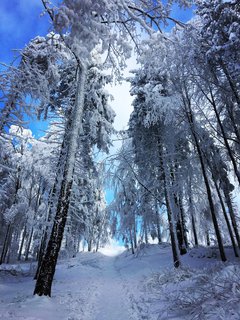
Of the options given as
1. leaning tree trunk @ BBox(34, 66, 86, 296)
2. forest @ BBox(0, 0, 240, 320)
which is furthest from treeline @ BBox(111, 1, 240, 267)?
leaning tree trunk @ BBox(34, 66, 86, 296)

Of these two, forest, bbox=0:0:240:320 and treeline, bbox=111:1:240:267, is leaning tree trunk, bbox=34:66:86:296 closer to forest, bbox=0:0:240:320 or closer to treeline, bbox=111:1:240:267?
forest, bbox=0:0:240:320

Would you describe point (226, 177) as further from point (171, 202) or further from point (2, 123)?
point (2, 123)

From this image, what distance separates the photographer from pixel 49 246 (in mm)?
5652

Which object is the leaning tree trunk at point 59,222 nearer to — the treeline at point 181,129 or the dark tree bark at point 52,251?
the dark tree bark at point 52,251

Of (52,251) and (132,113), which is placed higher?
(132,113)

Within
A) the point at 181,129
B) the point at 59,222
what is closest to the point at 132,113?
the point at 181,129

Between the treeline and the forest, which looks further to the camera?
the treeline

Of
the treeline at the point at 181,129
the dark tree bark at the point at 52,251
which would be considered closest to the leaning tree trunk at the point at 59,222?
the dark tree bark at the point at 52,251

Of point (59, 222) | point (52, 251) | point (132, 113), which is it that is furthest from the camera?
point (132, 113)

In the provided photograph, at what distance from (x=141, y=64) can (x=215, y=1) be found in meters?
5.62

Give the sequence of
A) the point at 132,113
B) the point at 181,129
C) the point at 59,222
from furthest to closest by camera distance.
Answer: the point at 132,113, the point at 181,129, the point at 59,222

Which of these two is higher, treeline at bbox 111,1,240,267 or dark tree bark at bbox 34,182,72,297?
treeline at bbox 111,1,240,267

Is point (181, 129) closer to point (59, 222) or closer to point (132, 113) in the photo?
point (132, 113)

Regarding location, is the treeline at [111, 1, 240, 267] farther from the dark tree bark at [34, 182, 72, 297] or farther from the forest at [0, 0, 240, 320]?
the dark tree bark at [34, 182, 72, 297]
